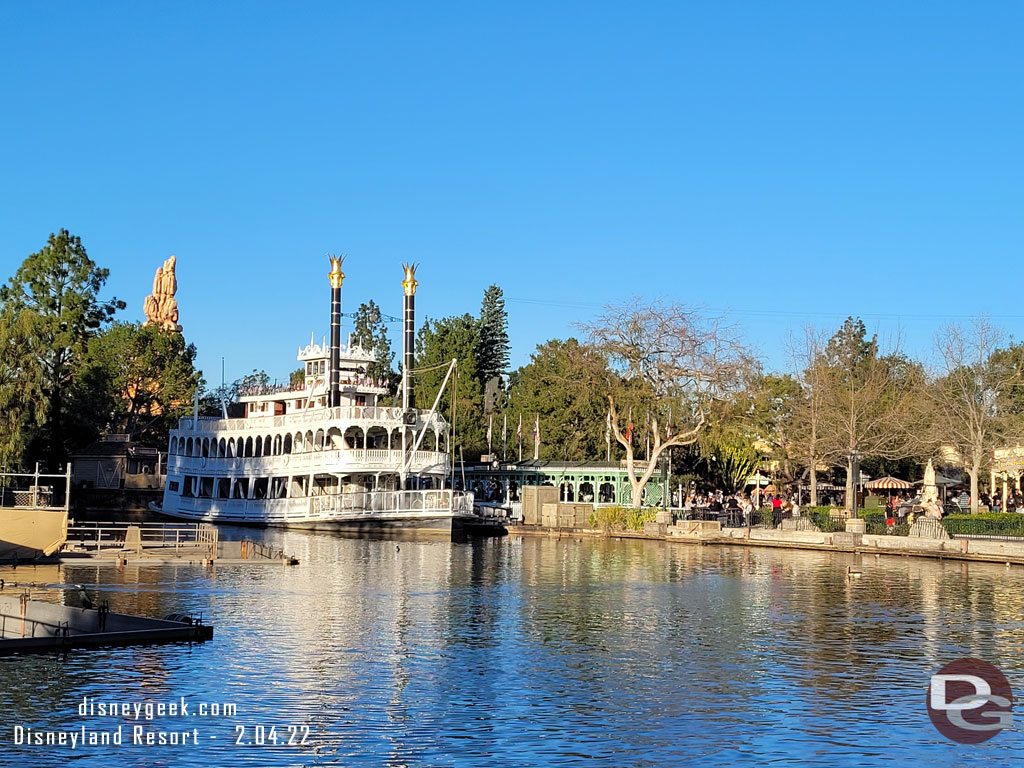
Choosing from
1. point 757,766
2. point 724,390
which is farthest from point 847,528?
point 757,766

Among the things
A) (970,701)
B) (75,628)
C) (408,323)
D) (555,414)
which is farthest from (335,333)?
(970,701)

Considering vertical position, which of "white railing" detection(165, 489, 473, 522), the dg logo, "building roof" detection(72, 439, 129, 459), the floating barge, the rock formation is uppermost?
the rock formation

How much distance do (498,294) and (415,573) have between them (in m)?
74.4

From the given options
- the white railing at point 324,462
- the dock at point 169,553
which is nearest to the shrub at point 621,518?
the white railing at point 324,462

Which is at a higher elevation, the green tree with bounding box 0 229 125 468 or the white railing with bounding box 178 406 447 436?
the green tree with bounding box 0 229 125 468

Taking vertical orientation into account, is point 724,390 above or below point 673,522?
above

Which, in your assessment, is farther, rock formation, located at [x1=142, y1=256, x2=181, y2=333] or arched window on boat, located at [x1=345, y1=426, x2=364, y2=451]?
rock formation, located at [x1=142, y1=256, x2=181, y2=333]

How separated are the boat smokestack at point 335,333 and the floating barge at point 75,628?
122 ft

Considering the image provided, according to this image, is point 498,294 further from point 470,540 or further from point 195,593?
point 195,593

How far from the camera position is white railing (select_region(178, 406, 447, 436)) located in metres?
55.8

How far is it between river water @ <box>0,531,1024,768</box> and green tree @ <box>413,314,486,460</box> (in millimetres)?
49116

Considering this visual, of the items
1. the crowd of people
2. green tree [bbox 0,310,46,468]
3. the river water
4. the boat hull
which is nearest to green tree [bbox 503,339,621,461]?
the crowd of people

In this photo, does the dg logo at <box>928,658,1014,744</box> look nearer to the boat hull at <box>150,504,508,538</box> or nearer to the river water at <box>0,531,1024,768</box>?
the river water at <box>0,531,1024,768</box>

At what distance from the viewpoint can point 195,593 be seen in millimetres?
28938
